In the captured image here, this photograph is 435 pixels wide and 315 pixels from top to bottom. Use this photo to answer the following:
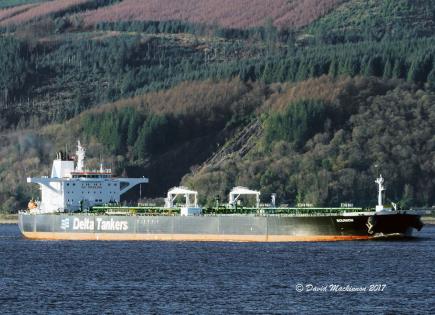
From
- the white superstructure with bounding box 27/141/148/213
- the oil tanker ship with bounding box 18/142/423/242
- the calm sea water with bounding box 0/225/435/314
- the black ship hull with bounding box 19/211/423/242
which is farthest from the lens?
the white superstructure with bounding box 27/141/148/213

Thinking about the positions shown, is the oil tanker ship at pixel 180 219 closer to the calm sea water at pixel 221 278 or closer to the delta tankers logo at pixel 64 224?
the delta tankers logo at pixel 64 224

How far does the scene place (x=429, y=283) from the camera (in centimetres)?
8956

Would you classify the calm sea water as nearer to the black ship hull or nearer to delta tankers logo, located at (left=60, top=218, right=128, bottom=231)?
the black ship hull

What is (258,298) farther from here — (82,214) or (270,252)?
(82,214)

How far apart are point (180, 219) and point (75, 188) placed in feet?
52.8

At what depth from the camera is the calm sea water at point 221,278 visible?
262 ft

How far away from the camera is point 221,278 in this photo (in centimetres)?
9325

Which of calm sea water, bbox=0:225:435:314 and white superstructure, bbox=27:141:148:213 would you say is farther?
white superstructure, bbox=27:141:148:213

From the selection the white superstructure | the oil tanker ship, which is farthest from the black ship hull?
the white superstructure

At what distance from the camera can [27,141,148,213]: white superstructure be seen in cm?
14350

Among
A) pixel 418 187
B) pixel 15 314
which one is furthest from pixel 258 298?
pixel 418 187

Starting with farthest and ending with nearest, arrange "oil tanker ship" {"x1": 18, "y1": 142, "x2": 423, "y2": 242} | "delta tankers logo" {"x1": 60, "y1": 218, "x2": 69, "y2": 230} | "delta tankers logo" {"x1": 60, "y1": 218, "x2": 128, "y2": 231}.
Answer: "delta tankers logo" {"x1": 60, "y1": 218, "x2": 69, "y2": 230} → "delta tankers logo" {"x1": 60, "y1": 218, "x2": 128, "y2": 231} → "oil tanker ship" {"x1": 18, "y1": 142, "x2": 423, "y2": 242}

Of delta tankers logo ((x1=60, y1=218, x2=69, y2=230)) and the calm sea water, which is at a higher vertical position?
delta tankers logo ((x1=60, y1=218, x2=69, y2=230))

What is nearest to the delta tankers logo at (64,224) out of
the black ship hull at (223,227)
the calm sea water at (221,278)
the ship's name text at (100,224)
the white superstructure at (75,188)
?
the black ship hull at (223,227)
